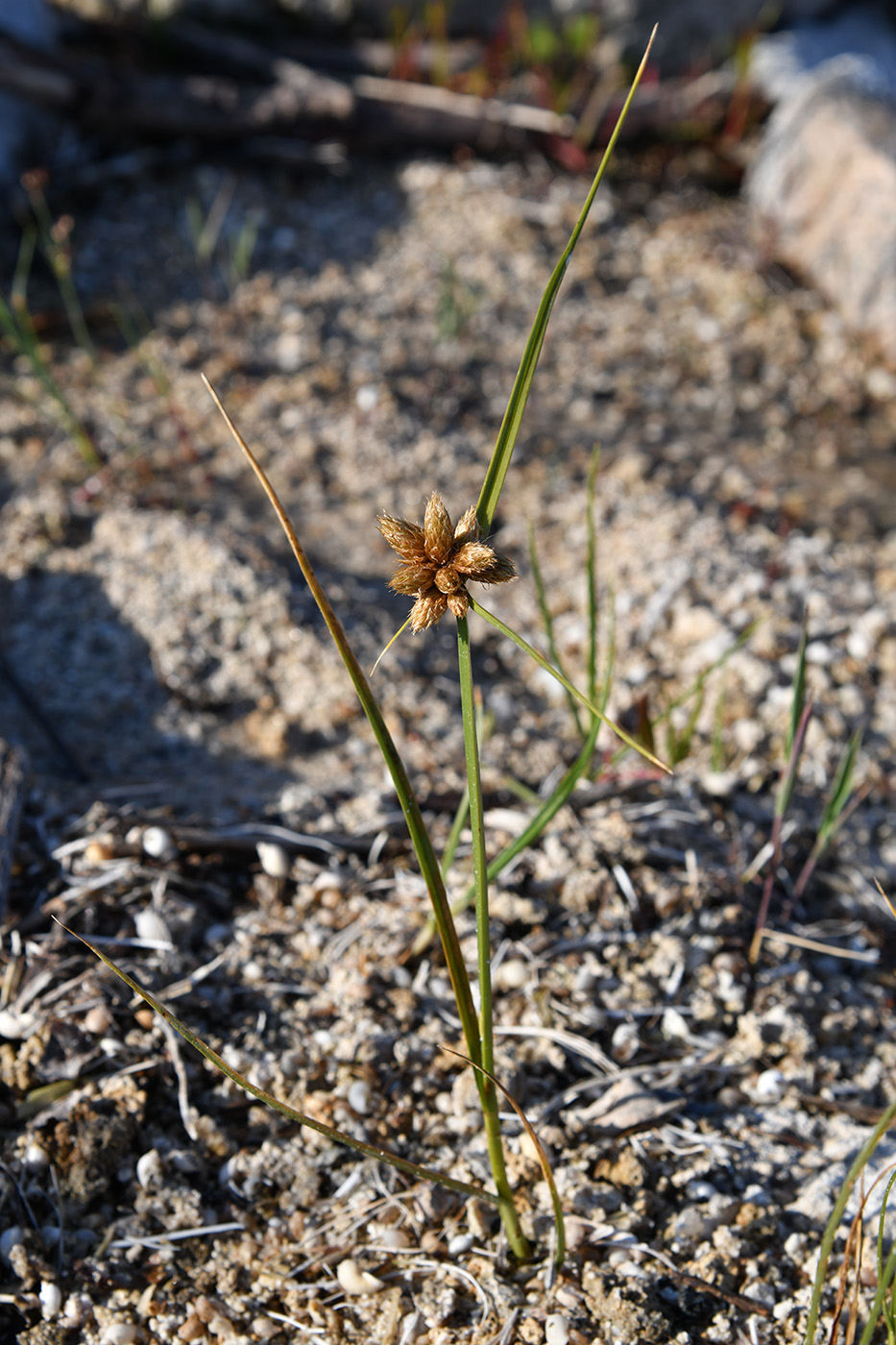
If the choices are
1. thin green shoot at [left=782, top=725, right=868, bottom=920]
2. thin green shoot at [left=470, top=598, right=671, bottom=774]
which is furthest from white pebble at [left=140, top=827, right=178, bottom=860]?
thin green shoot at [left=782, top=725, right=868, bottom=920]

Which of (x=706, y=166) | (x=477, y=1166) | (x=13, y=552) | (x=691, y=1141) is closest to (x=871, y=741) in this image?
(x=691, y=1141)

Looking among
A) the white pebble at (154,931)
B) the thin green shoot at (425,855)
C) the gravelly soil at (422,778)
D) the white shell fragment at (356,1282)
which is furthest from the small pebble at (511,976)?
the white pebble at (154,931)

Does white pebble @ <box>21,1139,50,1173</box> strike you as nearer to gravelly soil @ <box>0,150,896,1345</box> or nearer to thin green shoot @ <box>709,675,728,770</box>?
gravelly soil @ <box>0,150,896,1345</box>

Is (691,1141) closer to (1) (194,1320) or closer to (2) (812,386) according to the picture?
(1) (194,1320)

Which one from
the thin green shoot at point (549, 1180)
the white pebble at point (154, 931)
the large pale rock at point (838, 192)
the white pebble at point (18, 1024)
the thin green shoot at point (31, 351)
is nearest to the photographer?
the thin green shoot at point (549, 1180)

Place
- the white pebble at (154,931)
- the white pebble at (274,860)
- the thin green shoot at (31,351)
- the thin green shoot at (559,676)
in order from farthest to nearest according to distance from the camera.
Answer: the thin green shoot at (31,351) < the white pebble at (274,860) < the white pebble at (154,931) < the thin green shoot at (559,676)

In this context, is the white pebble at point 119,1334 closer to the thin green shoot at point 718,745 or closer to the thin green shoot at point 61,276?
the thin green shoot at point 718,745
